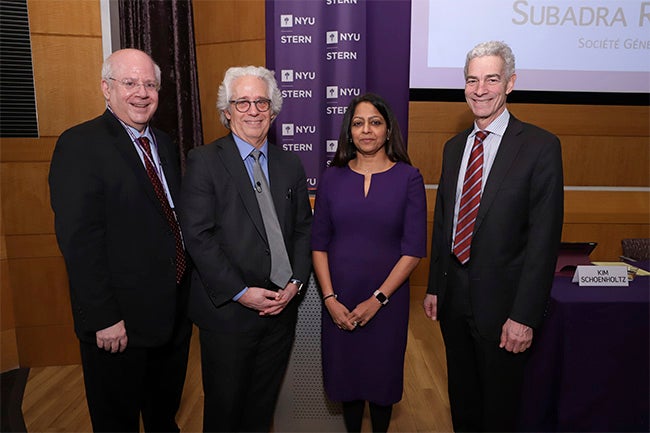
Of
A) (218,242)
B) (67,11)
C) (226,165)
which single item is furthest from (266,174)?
(67,11)

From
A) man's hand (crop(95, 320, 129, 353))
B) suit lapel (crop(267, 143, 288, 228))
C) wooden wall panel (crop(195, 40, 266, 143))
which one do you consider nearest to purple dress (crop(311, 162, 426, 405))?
suit lapel (crop(267, 143, 288, 228))

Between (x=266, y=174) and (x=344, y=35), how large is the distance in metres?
1.98

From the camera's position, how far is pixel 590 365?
200 cm

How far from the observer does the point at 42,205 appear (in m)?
2.96

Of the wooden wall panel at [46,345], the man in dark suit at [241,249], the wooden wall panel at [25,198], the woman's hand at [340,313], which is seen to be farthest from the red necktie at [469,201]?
the wooden wall panel at [46,345]

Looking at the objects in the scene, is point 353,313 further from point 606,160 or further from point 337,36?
point 606,160

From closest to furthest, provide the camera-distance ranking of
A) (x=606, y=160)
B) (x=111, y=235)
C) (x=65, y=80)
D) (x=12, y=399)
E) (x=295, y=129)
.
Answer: (x=111, y=235), (x=12, y=399), (x=65, y=80), (x=295, y=129), (x=606, y=160)

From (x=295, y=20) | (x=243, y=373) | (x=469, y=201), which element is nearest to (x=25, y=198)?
(x=243, y=373)

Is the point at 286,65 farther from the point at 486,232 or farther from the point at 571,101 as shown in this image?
the point at 571,101

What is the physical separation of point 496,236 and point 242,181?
0.99m

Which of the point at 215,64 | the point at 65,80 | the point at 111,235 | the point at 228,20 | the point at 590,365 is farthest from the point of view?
the point at 215,64

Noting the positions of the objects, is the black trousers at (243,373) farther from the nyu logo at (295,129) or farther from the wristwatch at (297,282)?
the nyu logo at (295,129)

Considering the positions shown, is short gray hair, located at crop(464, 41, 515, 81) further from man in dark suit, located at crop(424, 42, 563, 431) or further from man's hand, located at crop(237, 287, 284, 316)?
man's hand, located at crop(237, 287, 284, 316)

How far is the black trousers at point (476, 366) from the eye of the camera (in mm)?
1806
